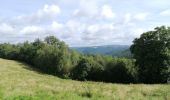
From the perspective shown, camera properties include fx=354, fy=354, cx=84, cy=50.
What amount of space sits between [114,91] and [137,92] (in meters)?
1.67

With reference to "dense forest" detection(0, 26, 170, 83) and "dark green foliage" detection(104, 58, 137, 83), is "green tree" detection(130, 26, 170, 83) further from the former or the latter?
"dark green foliage" detection(104, 58, 137, 83)

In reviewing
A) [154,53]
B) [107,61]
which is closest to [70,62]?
[107,61]

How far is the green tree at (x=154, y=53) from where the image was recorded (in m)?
59.8

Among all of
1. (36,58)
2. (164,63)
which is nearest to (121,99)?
(164,63)

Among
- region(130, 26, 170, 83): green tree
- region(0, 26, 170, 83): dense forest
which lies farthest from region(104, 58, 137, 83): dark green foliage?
region(130, 26, 170, 83): green tree

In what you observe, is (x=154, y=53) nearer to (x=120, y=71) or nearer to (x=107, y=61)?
(x=120, y=71)

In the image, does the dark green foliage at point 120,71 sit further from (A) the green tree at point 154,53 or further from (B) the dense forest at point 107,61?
(A) the green tree at point 154,53

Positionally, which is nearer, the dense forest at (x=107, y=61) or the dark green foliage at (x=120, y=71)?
the dense forest at (x=107, y=61)

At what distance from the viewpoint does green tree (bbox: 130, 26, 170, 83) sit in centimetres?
5975

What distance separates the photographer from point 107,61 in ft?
308

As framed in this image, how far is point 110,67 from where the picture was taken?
87.6m

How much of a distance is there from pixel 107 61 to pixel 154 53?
34.4 metres

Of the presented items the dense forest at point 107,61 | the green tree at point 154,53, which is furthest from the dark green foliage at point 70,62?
the green tree at point 154,53

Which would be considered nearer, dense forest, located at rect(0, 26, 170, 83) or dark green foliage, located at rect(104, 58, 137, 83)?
dense forest, located at rect(0, 26, 170, 83)
